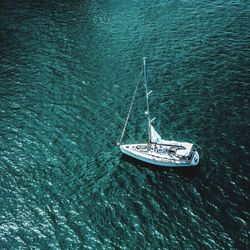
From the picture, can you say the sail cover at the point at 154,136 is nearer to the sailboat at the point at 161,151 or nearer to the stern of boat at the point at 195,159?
the sailboat at the point at 161,151

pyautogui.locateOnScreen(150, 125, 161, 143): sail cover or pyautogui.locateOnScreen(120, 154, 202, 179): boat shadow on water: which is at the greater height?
pyautogui.locateOnScreen(150, 125, 161, 143): sail cover

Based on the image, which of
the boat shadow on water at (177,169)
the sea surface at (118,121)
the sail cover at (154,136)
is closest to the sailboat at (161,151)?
the sail cover at (154,136)

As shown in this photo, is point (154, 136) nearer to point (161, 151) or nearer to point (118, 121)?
point (161, 151)

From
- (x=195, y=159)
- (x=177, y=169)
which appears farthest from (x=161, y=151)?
(x=195, y=159)

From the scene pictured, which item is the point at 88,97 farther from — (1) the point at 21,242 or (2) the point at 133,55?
(1) the point at 21,242

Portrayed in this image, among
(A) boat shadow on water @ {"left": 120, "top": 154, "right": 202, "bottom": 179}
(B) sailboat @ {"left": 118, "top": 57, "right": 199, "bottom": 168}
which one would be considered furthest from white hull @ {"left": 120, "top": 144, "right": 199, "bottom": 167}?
(A) boat shadow on water @ {"left": 120, "top": 154, "right": 202, "bottom": 179}

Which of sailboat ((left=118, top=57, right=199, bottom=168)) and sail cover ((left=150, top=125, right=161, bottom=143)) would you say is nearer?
sailboat ((left=118, top=57, right=199, bottom=168))

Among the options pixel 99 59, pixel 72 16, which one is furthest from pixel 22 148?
pixel 72 16

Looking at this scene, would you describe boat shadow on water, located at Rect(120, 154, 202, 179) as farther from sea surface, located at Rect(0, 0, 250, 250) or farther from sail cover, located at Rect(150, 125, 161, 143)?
sail cover, located at Rect(150, 125, 161, 143)
